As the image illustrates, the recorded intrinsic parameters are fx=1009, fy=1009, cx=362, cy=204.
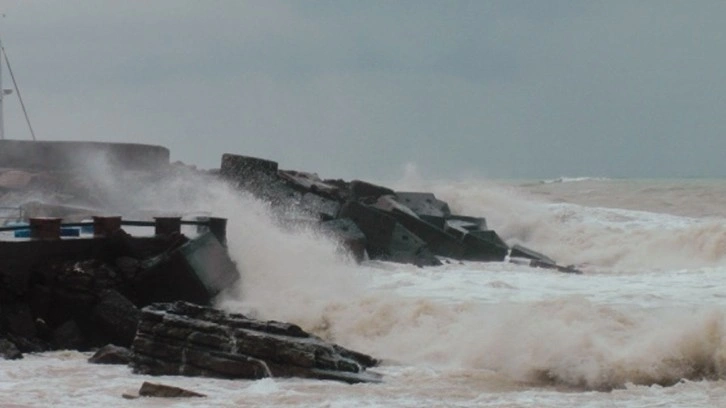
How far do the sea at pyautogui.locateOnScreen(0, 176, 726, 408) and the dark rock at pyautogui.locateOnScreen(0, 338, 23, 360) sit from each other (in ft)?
0.47

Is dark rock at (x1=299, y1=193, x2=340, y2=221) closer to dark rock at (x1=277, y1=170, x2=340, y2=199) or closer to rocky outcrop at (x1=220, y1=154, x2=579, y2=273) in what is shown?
rocky outcrop at (x1=220, y1=154, x2=579, y2=273)

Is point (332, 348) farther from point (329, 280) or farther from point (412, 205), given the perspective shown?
point (412, 205)

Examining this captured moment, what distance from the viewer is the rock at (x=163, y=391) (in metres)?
9.12

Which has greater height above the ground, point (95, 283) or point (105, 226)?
point (105, 226)

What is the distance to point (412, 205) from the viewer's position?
23953 mm

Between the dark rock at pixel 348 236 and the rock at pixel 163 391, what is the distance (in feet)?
32.3

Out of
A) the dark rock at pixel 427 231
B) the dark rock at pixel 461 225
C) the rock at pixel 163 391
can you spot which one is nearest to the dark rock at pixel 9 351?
the rock at pixel 163 391

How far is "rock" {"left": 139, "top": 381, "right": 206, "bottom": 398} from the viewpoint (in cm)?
912

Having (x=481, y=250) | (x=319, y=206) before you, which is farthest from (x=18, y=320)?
(x=481, y=250)

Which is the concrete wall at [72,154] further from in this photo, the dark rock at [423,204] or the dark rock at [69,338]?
the dark rock at [69,338]

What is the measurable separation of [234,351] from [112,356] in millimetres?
1595

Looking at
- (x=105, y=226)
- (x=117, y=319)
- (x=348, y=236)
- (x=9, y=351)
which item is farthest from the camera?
(x=348, y=236)

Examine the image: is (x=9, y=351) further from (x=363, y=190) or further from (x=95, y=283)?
(x=363, y=190)

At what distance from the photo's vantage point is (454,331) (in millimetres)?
12547
